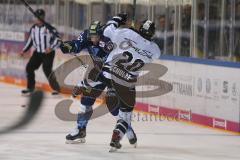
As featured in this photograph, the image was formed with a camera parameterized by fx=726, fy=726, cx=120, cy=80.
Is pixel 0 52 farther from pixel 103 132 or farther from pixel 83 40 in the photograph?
pixel 83 40

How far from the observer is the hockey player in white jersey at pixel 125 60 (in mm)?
7246

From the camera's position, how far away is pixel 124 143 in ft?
25.9

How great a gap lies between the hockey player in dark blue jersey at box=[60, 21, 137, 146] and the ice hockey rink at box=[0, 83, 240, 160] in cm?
14

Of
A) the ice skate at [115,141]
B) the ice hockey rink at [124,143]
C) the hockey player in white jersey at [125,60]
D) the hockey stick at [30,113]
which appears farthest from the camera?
the hockey player in white jersey at [125,60]

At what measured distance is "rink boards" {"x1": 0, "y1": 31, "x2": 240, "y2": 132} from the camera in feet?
30.3

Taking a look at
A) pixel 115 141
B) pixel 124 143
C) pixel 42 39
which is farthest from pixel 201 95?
pixel 42 39

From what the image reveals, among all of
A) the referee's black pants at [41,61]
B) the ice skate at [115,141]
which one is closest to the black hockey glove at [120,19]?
the ice skate at [115,141]

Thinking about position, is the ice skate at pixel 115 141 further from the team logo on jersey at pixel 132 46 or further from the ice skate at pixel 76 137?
the team logo on jersey at pixel 132 46

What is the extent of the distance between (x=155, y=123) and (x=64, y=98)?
10.8 ft

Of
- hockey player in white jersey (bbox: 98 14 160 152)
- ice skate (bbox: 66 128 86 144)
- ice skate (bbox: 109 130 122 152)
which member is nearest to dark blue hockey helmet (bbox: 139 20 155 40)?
hockey player in white jersey (bbox: 98 14 160 152)

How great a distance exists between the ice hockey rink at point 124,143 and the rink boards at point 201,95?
215 millimetres

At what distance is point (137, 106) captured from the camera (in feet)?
38.5

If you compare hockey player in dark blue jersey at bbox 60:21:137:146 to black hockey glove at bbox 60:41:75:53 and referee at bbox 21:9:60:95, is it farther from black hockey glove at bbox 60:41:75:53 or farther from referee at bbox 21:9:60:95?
referee at bbox 21:9:60:95

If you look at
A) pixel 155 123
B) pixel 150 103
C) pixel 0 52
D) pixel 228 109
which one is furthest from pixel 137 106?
pixel 0 52
